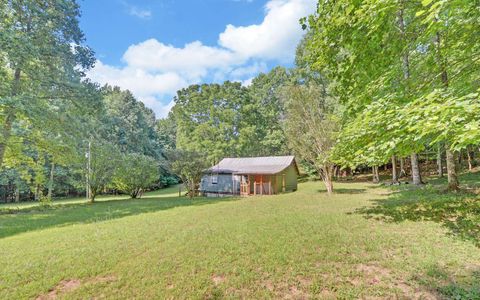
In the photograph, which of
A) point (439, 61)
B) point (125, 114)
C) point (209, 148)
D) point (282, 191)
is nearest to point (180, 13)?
point (439, 61)

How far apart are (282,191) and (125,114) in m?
26.4

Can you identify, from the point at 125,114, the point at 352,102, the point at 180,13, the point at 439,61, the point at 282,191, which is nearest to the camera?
the point at 439,61

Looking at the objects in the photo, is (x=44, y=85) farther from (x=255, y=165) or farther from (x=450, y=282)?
(x=450, y=282)

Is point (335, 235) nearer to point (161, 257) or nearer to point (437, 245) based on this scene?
point (437, 245)

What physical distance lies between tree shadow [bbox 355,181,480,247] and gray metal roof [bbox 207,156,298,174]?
38.5ft

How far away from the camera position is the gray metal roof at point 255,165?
2236 cm

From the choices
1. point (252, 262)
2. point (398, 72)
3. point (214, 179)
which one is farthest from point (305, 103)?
point (252, 262)

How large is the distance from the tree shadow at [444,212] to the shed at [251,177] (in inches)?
460

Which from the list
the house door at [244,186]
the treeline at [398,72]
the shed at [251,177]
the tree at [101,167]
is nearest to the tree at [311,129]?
the shed at [251,177]

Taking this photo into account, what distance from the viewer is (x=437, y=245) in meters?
5.75

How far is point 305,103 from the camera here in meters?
18.7

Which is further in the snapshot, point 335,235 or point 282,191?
point 282,191

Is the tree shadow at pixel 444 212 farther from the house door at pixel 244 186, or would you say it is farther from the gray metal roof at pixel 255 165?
the house door at pixel 244 186

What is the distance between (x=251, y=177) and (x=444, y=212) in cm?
1632
